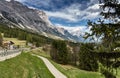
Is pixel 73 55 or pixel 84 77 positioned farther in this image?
pixel 73 55

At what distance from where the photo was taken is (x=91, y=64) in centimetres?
11088

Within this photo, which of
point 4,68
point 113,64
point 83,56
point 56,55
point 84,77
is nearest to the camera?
point 113,64

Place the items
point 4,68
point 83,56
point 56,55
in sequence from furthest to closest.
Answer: point 56,55
point 83,56
point 4,68

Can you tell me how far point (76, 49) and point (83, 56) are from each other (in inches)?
1054

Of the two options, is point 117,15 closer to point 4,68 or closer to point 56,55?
point 4,68

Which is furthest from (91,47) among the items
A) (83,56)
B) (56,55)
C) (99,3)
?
(56,55)

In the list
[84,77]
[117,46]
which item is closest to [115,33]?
[117,46]

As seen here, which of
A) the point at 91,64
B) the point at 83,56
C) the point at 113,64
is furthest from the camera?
the point at 83,56

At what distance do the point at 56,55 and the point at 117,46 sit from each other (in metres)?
132

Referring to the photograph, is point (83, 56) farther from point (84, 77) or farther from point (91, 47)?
point (91, 47)

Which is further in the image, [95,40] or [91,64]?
[91,64]

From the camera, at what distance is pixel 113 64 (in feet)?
54.2

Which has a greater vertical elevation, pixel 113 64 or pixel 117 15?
pixel 117 15

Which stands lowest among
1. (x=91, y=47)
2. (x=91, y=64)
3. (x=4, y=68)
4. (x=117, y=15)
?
(x=91, y=64)
